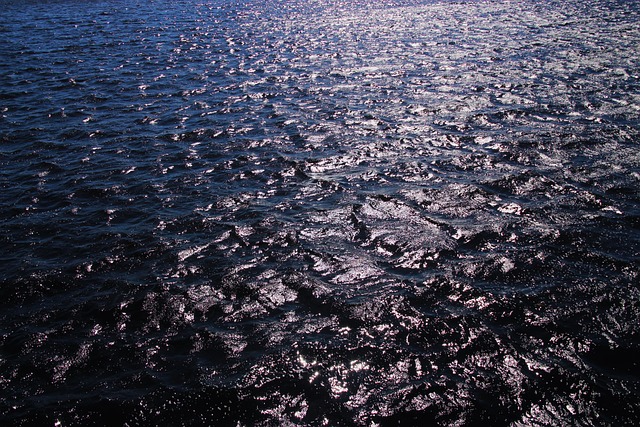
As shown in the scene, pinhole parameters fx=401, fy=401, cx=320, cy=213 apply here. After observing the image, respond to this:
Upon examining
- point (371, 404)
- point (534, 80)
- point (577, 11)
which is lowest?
point (371, 404)

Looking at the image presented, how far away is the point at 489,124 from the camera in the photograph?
16.4 metres

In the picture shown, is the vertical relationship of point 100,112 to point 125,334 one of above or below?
above

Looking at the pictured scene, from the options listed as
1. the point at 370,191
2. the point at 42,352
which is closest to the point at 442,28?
the point at 370,191

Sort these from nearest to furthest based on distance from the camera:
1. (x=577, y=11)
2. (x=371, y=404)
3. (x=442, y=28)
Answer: (x=371, y=404) → (x=442, y=28) → (x=577, y=11)

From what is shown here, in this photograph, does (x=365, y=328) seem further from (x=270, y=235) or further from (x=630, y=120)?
(x=630, y=120)

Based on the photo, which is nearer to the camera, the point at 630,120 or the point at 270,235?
the point at 270,235

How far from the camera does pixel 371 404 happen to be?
6.57m

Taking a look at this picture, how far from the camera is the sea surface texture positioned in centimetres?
680

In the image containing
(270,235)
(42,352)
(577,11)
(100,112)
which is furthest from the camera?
(577,11)

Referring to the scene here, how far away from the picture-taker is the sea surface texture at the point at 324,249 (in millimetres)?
6797

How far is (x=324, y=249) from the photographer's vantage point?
10.1 metres

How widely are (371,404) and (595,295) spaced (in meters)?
5.44

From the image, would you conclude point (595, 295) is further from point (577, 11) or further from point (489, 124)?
point (577, 11)

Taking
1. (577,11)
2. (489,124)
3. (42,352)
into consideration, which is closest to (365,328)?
(42,352)
